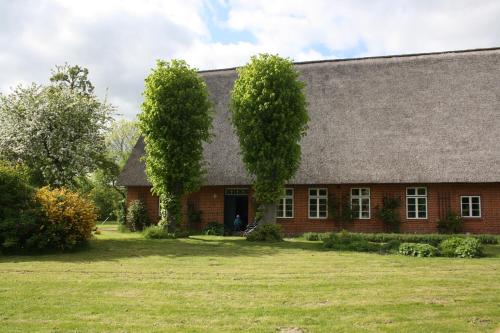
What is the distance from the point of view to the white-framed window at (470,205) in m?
24.8

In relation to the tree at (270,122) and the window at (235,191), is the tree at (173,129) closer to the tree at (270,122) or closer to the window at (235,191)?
the tree at (270,122)

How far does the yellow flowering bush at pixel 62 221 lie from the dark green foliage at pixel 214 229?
926cm

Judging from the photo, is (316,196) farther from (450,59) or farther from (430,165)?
(450,59)

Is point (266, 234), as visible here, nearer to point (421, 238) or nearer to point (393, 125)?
point (421, 238)

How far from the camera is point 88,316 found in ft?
28.1

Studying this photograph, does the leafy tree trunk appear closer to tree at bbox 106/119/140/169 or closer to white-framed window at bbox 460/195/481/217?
white-framed window at bbox 460/195/481/217

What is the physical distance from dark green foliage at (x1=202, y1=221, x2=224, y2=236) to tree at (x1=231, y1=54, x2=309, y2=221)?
4.35m

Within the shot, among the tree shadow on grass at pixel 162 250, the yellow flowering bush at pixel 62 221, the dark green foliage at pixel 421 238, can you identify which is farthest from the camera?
the dark green foliage at pixel 421 238

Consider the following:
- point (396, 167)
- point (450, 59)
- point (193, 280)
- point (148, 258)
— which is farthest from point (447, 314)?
point (450, 59)

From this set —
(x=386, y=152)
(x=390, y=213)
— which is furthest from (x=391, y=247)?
(x=386, y=152)

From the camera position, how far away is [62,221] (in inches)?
700

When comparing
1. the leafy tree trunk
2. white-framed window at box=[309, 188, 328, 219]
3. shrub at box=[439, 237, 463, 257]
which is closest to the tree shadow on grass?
the leafy tree trunk

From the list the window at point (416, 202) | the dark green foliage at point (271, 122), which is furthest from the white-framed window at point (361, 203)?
the dark green foliage at point (271, 122)

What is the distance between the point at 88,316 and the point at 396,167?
770 inches
